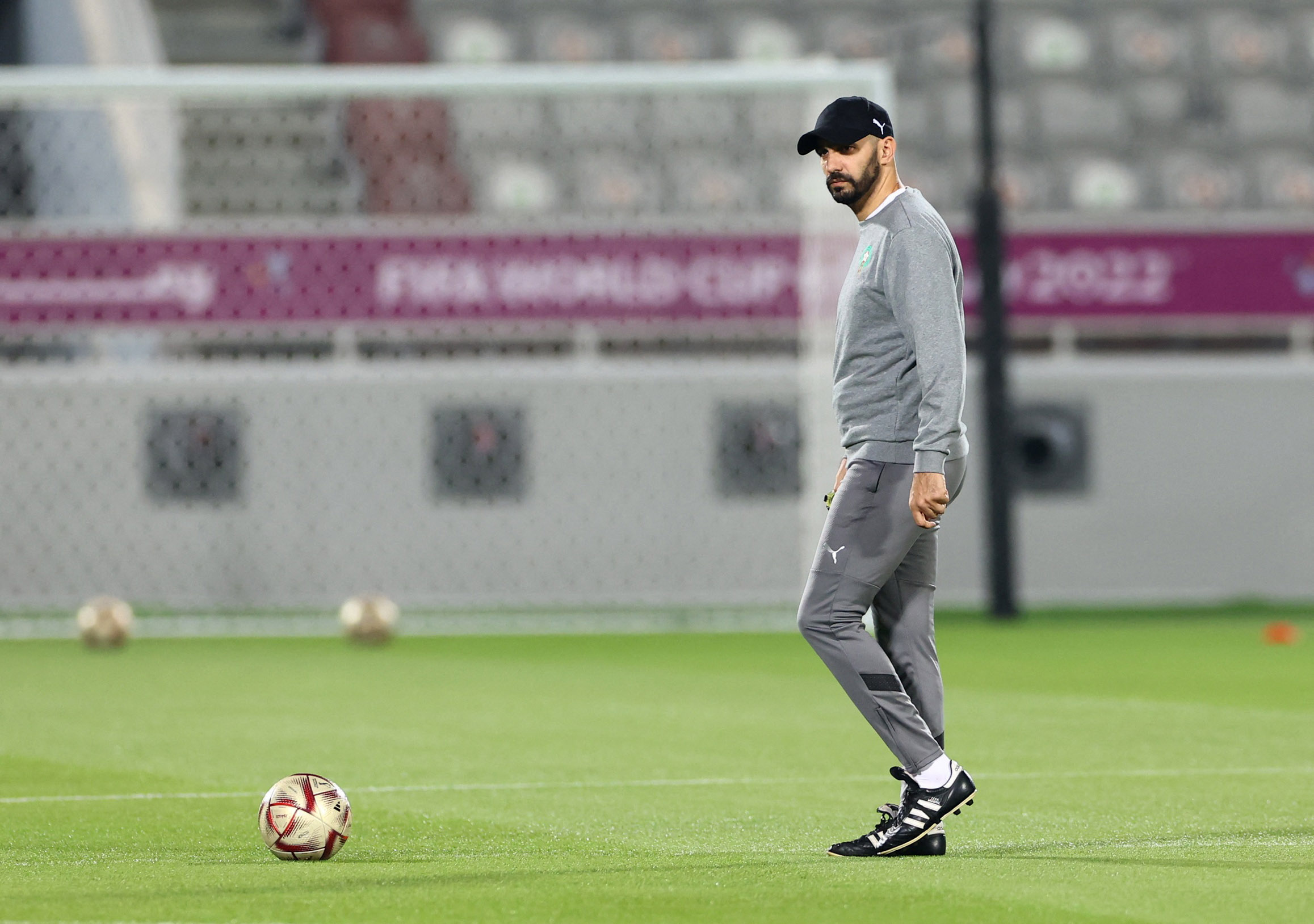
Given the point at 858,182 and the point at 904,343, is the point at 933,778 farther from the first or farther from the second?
the point at 858,182

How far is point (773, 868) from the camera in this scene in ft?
17.4

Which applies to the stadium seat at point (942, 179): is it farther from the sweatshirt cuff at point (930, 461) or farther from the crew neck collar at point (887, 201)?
the sweatshirt cuff at point (930, 461)

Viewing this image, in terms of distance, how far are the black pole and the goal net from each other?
181 cm

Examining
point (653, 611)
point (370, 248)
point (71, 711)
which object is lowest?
point (653, 611)

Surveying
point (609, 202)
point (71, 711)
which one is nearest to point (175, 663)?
point (71, 711)

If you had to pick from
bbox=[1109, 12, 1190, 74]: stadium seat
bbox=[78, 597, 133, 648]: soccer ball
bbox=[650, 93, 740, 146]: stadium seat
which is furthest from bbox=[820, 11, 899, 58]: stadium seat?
bbox=[78, 597, 133, 648]: soccer ball

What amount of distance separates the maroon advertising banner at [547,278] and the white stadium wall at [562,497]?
0.65 m

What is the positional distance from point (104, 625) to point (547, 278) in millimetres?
5250

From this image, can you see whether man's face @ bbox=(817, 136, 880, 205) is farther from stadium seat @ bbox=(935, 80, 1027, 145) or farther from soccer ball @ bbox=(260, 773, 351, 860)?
stadium seat @ bbox=(935, 80, 1027, 145)

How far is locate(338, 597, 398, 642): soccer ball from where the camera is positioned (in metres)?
14.1

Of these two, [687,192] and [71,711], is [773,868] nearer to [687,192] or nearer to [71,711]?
[71,711]

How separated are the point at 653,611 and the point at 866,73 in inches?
205

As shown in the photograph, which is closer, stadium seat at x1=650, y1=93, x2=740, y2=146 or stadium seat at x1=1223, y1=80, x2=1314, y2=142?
stadium seat at x1=650, y1=93, x2=740, y2=146

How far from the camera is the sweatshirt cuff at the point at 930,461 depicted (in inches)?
207
